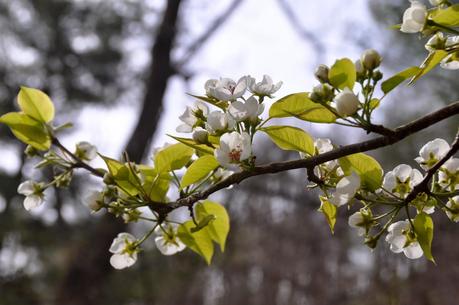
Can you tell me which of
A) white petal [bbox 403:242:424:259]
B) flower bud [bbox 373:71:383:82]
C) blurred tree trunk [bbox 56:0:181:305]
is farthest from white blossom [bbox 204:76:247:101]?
blurred tree trunk [bbox 56:0:181:305]

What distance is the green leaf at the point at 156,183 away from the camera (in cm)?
51

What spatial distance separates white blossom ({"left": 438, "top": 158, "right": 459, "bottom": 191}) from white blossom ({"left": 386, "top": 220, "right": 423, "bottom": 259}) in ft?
0.16

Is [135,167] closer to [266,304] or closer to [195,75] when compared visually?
[195,75]

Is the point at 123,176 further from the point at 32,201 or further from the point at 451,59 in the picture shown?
the point at 451,59

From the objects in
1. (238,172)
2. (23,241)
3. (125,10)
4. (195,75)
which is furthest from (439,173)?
(125,10)

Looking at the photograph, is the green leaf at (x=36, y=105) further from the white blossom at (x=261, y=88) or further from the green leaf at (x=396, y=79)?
the green leaf at (x=396, y=79)

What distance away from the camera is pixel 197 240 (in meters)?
0.57

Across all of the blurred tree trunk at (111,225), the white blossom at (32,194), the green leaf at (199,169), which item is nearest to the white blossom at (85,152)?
the white blossom at (32,194)

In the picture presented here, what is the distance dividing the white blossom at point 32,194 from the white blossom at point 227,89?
27 cm

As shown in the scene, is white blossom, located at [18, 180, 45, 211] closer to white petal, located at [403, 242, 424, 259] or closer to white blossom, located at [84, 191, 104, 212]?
white blossom, located at [84, 191, 104, 212]

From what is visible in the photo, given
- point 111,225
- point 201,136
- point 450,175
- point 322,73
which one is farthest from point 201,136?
point 111,225

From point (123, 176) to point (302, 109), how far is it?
0.17 meters

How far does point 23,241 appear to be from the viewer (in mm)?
4906

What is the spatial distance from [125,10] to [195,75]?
6.80 ft
